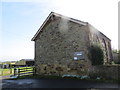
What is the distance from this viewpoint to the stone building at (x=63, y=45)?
1526cm

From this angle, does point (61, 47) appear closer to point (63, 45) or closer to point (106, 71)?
point (63, 45)

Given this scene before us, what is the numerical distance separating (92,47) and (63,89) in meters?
7.65

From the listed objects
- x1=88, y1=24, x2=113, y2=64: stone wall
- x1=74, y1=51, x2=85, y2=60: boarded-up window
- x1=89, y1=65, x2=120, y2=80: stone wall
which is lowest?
x1=89, y1=65, x2=120, y2=80: stone wall

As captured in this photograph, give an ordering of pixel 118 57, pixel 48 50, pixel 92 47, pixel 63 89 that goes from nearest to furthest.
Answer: pixel 63 89
pixel 92 47
pixel 48 50
pixel 118 57

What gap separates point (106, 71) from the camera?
517 inches

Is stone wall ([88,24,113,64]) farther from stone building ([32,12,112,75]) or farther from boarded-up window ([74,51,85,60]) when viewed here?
boarded-up window ([74,51,85,60])

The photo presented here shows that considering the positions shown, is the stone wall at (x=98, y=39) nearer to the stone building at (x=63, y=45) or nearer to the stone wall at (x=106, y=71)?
the stone building at (x=63, y=45)

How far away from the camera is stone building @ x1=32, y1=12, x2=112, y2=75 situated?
15265 millimetres

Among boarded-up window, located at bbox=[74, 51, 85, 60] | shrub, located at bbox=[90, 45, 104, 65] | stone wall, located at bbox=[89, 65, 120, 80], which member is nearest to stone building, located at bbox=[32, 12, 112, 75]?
boarded-up window, located at bbox=[74, 51, 85, 60]

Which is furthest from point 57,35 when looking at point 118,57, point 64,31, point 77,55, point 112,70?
point 118,57

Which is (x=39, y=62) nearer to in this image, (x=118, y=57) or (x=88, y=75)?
(x=88, y=75)

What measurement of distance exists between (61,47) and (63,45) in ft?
1.41

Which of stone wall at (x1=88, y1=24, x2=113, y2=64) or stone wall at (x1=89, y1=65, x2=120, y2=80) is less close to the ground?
stone wall at (x1=88, y1=24, x2=113, y2=64)

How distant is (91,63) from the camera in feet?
48.6
